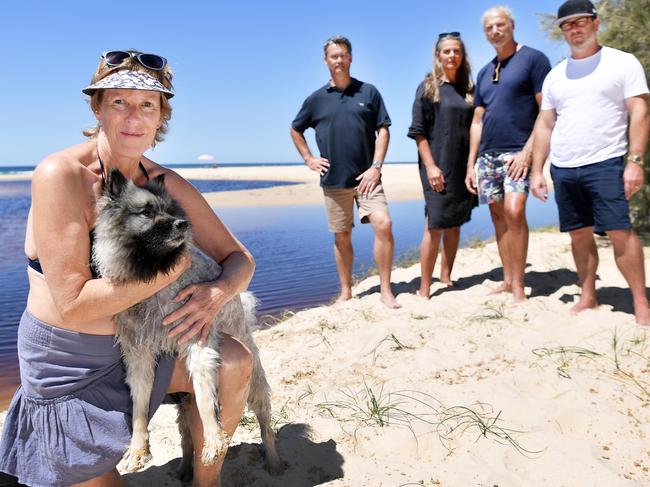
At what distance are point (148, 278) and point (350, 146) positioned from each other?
4181mm

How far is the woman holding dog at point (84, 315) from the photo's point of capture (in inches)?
89.7

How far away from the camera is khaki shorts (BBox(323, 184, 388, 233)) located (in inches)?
246

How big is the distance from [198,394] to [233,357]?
0.24 metres

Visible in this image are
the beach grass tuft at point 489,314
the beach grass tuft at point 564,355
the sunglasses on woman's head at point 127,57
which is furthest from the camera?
the beach grass tuft at point 489,314

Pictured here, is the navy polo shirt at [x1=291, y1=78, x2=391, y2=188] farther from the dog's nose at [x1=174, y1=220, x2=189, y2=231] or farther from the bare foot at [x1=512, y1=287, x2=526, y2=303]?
the dog's nose at [x1=174, y1=220, x2=189, y2=231]

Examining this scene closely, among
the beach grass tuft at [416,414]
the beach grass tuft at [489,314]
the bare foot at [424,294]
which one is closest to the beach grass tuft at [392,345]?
the beach grass tuft at [416,414]

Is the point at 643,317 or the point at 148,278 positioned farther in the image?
the point at 643,317

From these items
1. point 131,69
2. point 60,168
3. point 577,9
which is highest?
point 577,9

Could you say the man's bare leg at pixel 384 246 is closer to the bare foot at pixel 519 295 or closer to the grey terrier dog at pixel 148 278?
the bare foot at pixel 519 295

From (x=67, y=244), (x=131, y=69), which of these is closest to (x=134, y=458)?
(x=67, y=244)

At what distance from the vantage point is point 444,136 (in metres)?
6.16

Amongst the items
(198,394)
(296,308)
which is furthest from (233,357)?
(296,308)

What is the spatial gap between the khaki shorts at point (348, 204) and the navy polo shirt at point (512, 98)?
1.28m

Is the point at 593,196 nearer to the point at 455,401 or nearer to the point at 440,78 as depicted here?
the point at 440,78
